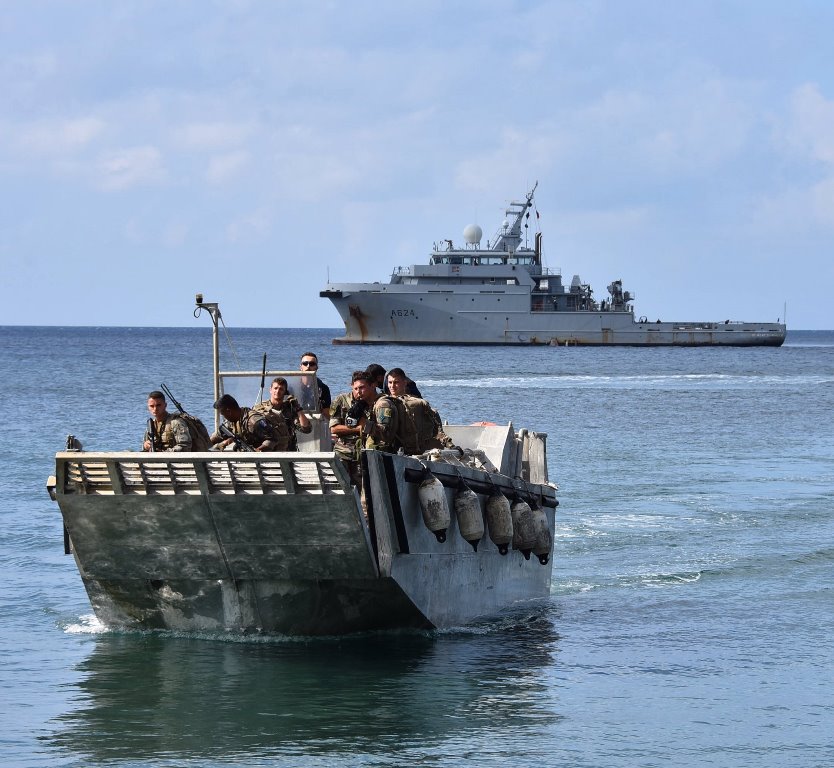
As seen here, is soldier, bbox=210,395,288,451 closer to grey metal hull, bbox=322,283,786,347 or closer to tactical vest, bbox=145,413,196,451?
tactical vest, bbox=145,413,196,451

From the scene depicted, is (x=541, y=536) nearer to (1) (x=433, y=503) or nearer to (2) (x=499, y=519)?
(2) (x=499, y=519)

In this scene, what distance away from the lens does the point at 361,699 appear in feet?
36.1

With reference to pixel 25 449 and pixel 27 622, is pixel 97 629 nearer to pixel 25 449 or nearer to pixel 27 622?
pixel 27 622

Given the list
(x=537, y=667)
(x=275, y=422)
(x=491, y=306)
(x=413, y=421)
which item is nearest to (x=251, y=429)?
(x=275, y=422)

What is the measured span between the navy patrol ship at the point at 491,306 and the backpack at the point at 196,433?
94176 mm

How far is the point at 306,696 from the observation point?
11000mm

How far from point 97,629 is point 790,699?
6252 millimetres

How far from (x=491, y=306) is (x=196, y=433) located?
96167mm

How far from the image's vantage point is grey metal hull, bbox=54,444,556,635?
36.2 feet

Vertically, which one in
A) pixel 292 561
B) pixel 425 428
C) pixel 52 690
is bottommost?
pixel 52 690

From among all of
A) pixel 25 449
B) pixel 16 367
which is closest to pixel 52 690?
pixel 25 449

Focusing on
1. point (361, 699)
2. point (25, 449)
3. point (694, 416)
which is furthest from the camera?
point (694, 416)

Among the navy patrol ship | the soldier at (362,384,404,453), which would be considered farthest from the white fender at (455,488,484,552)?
the navy patrol ship

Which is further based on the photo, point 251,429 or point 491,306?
point 491,306
